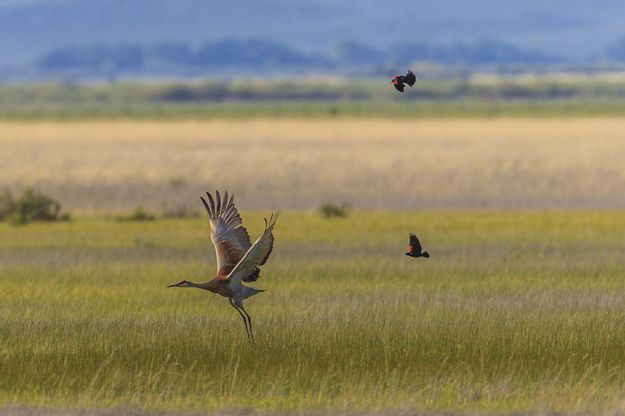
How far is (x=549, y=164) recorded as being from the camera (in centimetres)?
5234

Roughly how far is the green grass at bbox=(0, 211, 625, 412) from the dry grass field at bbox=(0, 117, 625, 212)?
14.0m

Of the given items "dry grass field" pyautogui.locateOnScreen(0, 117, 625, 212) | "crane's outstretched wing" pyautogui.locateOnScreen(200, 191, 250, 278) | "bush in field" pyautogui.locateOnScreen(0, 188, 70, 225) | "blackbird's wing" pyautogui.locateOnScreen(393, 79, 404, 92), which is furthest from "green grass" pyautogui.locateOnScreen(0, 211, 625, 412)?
"dry grass field" pyautogui.locateOnScreen(0, 117, 625, 212)

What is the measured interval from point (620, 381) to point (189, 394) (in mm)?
3695

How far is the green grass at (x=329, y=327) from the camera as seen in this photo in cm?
1355

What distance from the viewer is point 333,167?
176 feet

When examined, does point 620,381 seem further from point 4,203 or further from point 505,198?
point 505,198

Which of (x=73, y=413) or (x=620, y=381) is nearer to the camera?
(x=73, y=413)

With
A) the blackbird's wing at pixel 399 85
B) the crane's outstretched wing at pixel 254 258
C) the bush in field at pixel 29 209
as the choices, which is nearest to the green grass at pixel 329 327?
the crane's outstretched wing at pixel 254 258

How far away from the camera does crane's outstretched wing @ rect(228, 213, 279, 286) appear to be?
44.0 ft

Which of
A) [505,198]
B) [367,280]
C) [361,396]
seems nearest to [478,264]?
[367,280]

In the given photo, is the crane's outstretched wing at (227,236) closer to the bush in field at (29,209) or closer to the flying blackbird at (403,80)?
the flying blackbird at (403,80)

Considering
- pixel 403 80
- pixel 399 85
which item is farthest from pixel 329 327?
pixel 403 80

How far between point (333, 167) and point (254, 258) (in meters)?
39.8

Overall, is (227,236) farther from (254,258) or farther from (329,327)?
(329,327)
